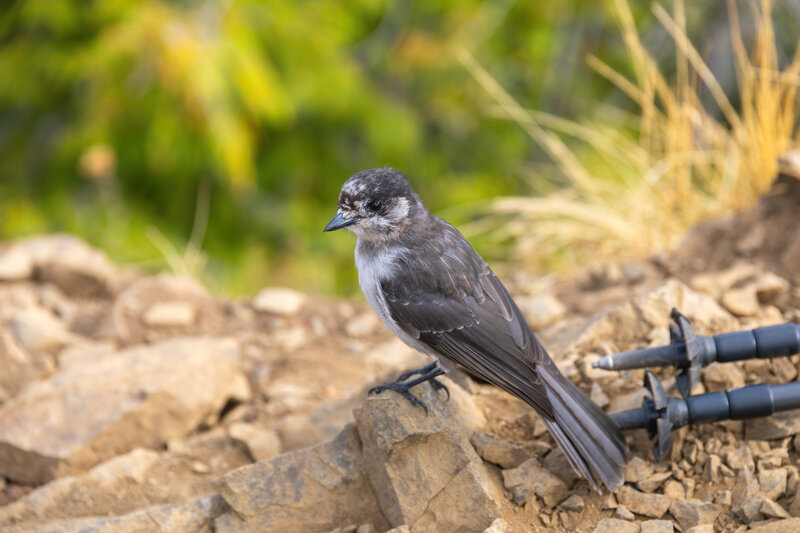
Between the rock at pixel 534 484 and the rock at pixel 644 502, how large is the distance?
22 centimetres

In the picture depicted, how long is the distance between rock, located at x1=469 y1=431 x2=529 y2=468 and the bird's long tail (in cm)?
22

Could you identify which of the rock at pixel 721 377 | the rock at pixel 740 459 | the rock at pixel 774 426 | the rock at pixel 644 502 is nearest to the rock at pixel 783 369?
the rock at pixel 721 377

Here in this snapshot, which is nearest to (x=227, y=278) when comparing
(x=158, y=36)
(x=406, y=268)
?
(x=158, y=36)

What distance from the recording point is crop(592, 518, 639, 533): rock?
10.1 feet

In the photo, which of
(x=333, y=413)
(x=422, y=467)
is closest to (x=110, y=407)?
(x=333, y=413)

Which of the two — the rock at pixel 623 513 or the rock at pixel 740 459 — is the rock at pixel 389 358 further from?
the rock at pixel 740 459

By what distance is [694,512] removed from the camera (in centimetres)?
312

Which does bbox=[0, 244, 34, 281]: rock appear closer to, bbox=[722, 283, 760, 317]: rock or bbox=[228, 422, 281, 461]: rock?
bbox=[228, 422, 281, 461]: rock

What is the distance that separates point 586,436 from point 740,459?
60 cm

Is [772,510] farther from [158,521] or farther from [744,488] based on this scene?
[158,521]

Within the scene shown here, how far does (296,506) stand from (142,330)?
236 centimetres

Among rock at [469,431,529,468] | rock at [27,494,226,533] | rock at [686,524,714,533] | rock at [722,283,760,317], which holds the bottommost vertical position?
rock at [686,524,714,533]

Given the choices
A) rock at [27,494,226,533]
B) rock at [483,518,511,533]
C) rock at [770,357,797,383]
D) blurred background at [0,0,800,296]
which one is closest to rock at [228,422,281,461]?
rock at [27,494,226,533]

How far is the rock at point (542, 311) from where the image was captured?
4.85 meters
